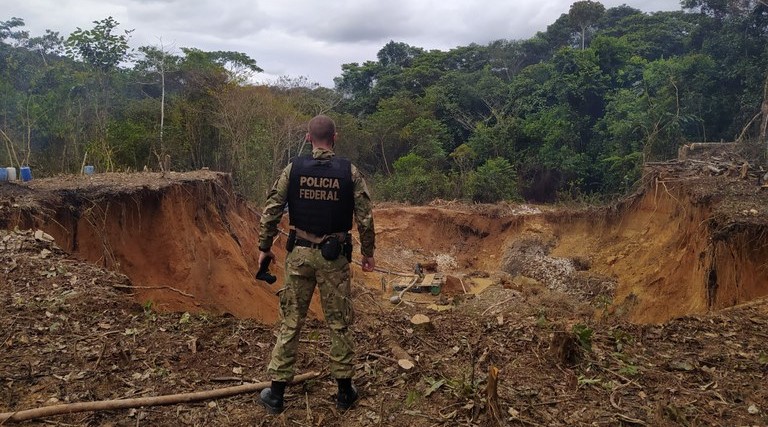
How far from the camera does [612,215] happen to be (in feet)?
50.8

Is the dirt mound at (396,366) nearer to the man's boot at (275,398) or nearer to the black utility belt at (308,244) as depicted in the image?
the man's boot at (275,398)

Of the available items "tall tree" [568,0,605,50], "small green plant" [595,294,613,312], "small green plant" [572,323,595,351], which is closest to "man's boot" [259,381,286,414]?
"small green plant" [572,323,595,351]

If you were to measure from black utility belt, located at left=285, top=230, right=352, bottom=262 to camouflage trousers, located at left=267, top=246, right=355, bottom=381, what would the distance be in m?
0.03

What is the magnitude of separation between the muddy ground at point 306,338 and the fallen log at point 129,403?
56 millimetres

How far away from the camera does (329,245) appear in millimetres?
3549

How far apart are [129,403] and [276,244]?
892 cm

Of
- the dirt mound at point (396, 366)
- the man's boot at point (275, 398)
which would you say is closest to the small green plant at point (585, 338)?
the dirt mound at point (396, 366)

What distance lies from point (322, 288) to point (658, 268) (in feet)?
32.3

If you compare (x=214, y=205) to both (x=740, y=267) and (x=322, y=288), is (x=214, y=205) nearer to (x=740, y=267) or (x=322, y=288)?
(x=322, y=288)

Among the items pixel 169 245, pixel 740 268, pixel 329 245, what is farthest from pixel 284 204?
pixel 740 268

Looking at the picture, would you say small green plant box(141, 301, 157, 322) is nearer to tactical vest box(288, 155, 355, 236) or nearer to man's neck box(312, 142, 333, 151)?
tactical vest box(288, 155, 355, 236)

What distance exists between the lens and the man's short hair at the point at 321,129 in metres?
3.63

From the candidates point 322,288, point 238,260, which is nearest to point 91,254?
point 238,260

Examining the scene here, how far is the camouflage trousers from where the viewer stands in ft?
11.7
